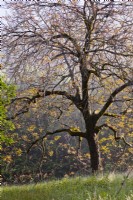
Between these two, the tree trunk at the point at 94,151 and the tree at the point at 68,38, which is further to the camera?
the tree trunk at the point at 94,151

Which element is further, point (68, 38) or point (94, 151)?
point (94, 151)

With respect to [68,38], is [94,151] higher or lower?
lower

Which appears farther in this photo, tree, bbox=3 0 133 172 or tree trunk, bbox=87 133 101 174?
tree trunk, bbox=87 133 101 174

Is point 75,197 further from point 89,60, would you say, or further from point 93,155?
point 93,155

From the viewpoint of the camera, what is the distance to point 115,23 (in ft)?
31.6

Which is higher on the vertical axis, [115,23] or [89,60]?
[115,23]

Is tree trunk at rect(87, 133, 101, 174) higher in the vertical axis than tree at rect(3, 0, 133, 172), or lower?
lower

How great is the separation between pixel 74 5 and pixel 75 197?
505 cm

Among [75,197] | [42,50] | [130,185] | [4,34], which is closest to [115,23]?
[42,50]

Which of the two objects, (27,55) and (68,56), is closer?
(27,55)

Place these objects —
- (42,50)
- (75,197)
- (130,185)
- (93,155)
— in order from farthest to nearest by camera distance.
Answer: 1. (93,155)
2. (42,50)
3. (130,185)
4. (75,197)

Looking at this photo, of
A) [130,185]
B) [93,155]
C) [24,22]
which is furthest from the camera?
[93,155]

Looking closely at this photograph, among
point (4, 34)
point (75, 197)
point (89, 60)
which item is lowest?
point (75, 197)

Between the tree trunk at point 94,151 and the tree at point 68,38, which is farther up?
the tree at point 68,38
